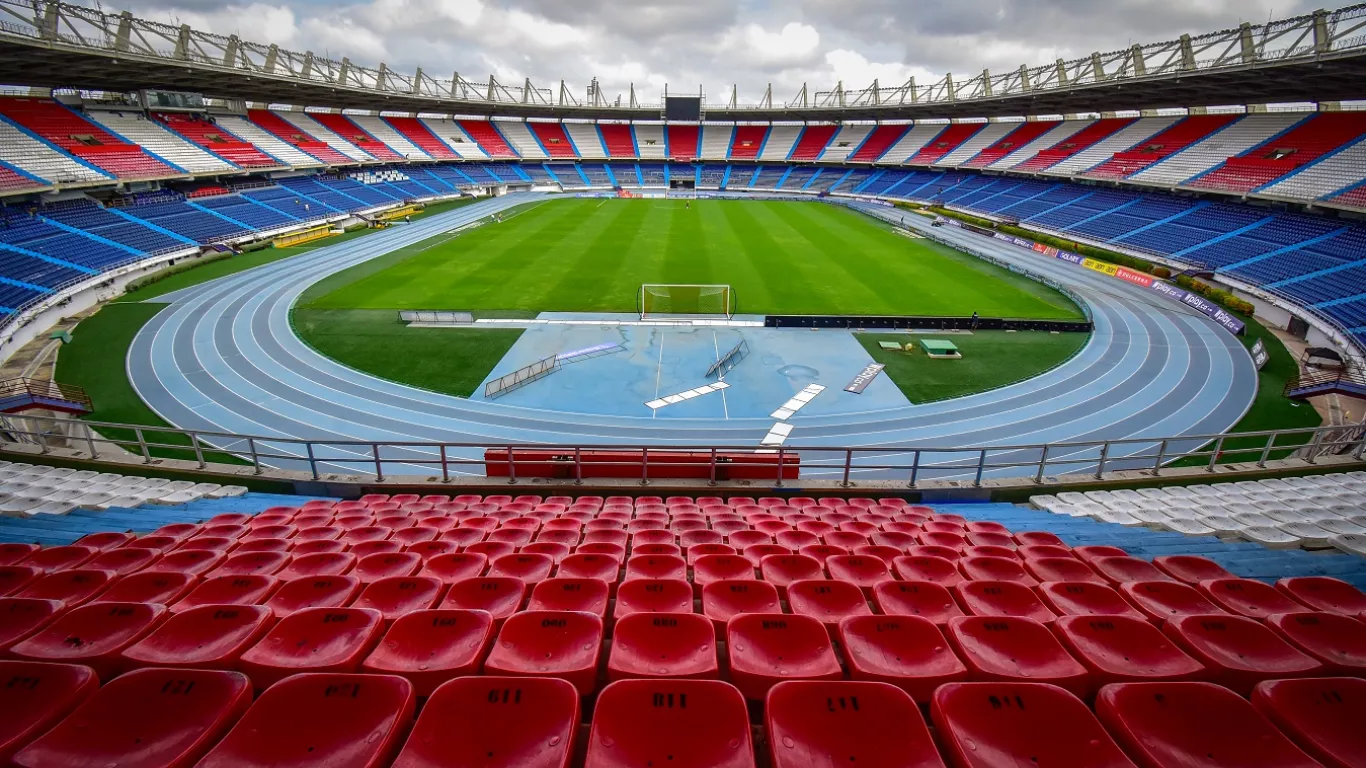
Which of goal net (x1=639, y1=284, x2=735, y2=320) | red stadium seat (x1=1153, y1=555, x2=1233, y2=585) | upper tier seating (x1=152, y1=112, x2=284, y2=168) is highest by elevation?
upper tier seating (x1=152, y1=112, x2=284, y2=168)

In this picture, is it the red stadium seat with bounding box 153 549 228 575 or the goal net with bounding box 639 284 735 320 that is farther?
the goal net with bounding box 639 284 735 320

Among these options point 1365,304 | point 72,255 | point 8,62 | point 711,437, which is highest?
point 8,62

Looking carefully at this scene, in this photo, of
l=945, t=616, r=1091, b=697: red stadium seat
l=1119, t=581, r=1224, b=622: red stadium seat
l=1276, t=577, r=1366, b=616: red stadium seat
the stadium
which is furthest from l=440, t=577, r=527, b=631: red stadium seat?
l=1276, t=577, r=1366, b=616: red stadium seat

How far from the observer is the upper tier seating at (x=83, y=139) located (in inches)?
1480

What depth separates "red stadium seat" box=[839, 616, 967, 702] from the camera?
372cm

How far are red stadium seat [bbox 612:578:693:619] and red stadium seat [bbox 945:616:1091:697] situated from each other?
2.04 metres

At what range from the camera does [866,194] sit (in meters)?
72.4

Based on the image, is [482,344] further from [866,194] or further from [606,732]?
[866,194]

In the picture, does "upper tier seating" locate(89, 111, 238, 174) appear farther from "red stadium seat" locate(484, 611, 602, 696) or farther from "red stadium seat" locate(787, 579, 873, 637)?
"red stadium seat" locate(787, 579, 873, 637)

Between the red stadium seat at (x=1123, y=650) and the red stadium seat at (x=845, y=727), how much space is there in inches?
65.6

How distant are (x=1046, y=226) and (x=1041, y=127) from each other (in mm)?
23568

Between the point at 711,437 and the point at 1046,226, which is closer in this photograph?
the point at 711,437

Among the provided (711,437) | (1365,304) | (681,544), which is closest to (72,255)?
(711,437)

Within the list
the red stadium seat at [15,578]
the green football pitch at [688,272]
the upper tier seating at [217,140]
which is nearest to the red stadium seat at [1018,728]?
the red stadium seat at [15,578]
